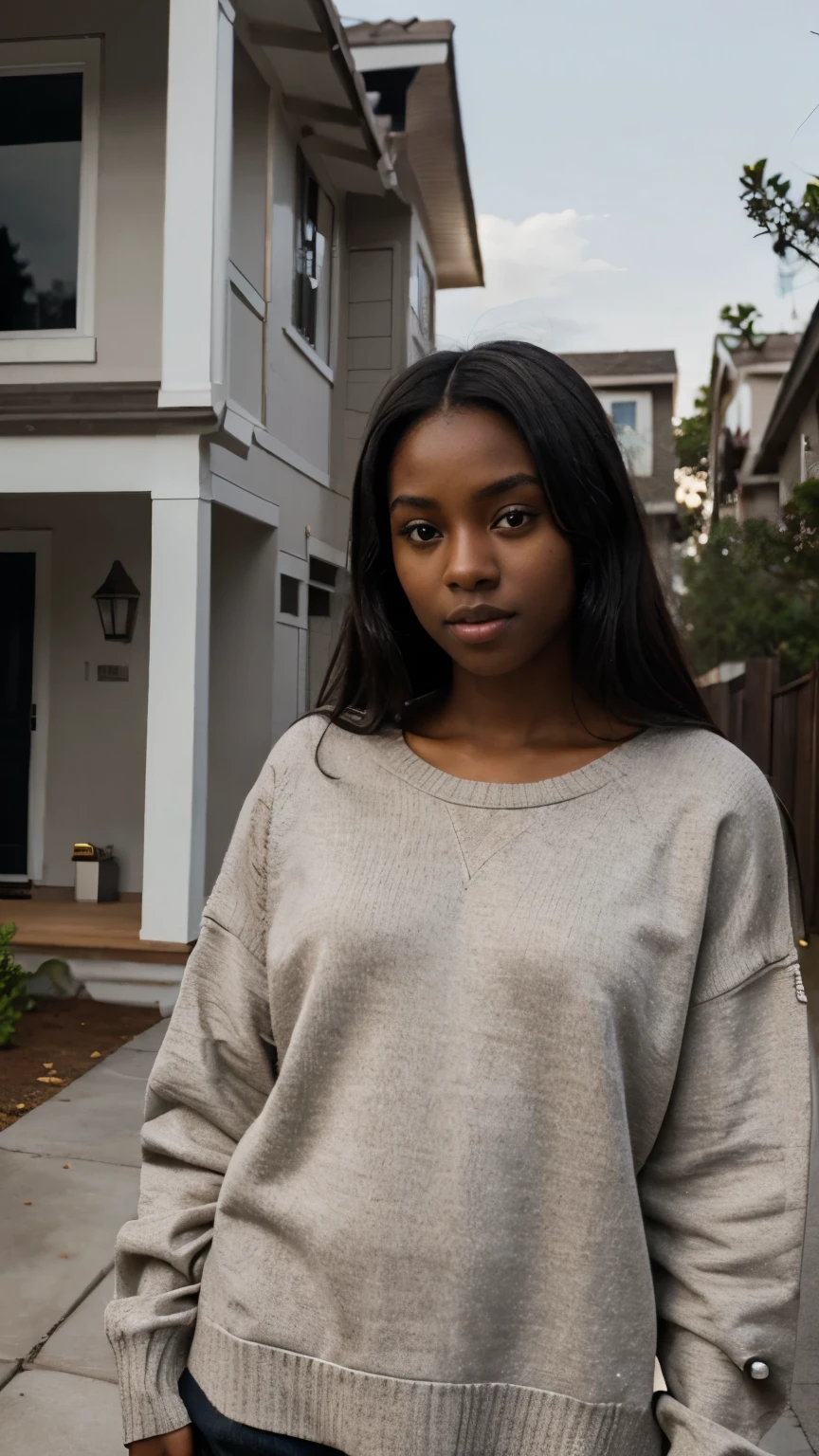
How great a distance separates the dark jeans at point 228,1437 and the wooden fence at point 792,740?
5.90 m

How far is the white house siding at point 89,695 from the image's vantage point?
8727 mm

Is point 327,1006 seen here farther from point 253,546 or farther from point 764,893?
point 253,546

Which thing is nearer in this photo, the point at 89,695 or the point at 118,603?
the point at 118,603

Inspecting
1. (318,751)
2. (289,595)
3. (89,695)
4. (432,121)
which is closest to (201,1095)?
→ (318,751)

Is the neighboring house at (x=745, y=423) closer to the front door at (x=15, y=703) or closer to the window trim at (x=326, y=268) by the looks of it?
the window trim at (x=326, y=268)

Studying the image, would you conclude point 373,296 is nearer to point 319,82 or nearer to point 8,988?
point 319,82

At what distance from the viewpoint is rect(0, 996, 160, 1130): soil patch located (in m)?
5.01

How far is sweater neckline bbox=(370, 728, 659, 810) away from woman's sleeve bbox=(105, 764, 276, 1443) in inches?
6.6

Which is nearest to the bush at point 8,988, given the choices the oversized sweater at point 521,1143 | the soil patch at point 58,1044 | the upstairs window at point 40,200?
the soil patch at point 58,1044

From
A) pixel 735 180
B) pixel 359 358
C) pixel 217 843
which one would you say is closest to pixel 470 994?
pixel 735 180

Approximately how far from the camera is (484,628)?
3.95 ft

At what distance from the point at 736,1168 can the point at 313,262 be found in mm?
9918

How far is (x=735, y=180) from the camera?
18.9ft

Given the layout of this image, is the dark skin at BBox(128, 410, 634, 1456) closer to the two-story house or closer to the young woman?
the young woman
